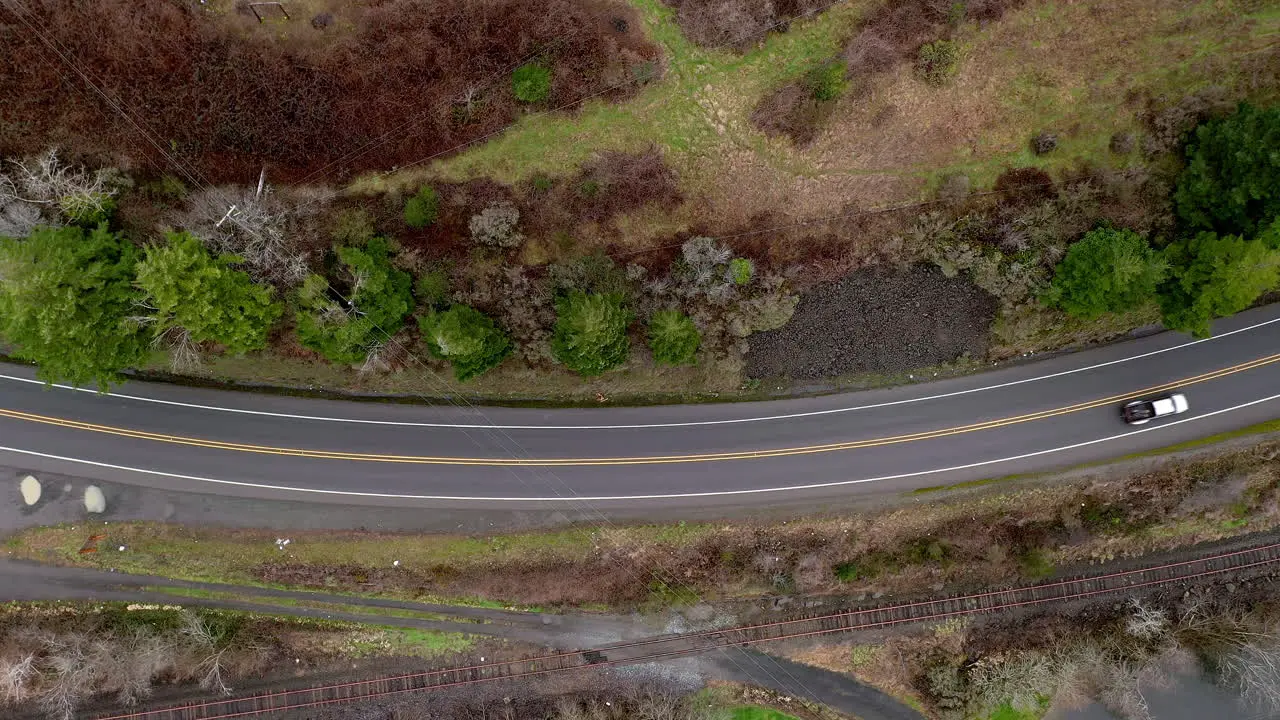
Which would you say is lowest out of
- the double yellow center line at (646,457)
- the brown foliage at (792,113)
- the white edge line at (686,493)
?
the white edge line at (686,493)

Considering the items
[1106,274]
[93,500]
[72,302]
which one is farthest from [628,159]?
[93,500]

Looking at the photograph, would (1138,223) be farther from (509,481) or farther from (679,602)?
(509,481)

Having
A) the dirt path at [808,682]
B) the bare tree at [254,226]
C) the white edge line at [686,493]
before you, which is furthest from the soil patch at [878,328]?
the bare tree at [254,226]

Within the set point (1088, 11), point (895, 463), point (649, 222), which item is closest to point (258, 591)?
point (649, 222)

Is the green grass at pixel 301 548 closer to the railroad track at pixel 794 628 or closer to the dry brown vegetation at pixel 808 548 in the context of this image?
the dry brown vegetation at pixel 808 548

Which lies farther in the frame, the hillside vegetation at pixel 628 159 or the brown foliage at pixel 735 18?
the brown foliage at pixel 735 18

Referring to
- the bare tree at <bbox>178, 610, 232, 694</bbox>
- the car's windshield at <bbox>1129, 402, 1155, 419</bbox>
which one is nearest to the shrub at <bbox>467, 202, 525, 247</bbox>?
the bare tree at <bbox>178, 610, 232, 694</bbox>

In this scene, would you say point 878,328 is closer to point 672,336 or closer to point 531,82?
point 672,336
